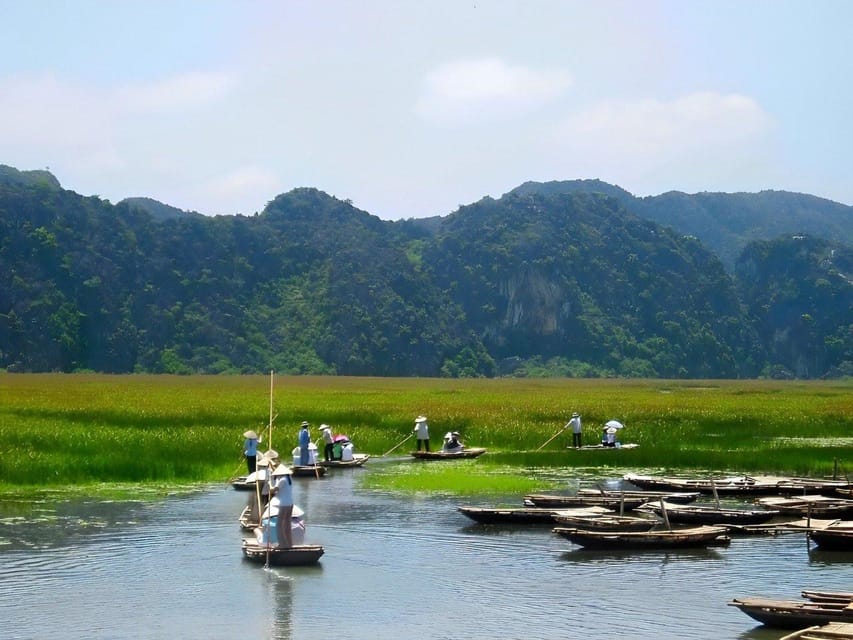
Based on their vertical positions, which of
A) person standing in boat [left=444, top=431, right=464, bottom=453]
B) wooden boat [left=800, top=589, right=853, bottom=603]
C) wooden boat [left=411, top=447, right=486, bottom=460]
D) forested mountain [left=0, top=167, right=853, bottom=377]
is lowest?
wooden boat [left=800, top=589, right=853, bottom=603]

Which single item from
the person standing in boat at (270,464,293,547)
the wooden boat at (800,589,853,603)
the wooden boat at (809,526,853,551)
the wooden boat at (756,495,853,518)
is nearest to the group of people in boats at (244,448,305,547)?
the person standing in boat at (270,464,293,547)

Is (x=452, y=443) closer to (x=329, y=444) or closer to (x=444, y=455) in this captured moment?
(x=444, y=455)

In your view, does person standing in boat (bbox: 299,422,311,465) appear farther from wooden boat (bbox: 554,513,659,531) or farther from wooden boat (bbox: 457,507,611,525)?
wooden boat (bbox: 554,513,659,531)

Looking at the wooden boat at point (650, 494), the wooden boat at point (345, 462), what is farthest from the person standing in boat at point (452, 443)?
the wooden boat at point (650, 494)

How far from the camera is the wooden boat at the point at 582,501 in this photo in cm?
2481

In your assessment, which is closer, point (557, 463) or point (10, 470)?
point (10, 470)

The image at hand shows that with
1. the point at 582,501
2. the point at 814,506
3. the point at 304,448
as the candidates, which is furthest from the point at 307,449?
the point at 814,506

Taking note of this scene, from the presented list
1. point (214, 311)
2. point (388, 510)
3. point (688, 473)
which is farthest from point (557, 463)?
point (214, 311)

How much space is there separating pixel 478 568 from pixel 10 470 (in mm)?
14070

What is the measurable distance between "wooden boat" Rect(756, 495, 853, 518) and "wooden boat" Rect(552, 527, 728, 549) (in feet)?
12.4

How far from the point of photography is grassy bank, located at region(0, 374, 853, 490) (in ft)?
104

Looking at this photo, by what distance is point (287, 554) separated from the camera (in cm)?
1920

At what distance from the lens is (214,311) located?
165625 millimetres

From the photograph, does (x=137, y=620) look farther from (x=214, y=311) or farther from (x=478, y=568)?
(x=214, y=311)
